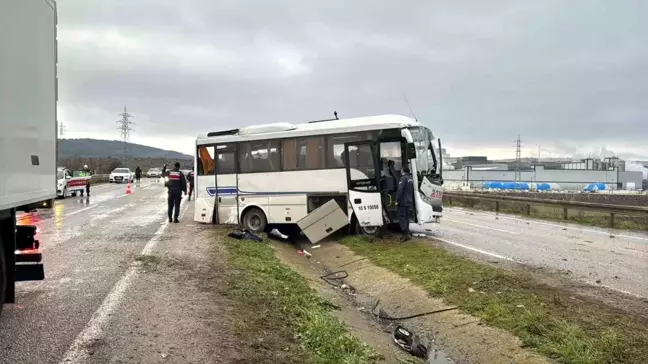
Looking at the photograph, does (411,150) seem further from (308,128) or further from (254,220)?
(254,220)

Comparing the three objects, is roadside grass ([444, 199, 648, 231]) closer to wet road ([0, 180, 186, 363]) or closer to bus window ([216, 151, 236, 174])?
bus window ([216, 151, 236, 174])

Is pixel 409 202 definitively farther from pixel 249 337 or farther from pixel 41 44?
pixel 41 44

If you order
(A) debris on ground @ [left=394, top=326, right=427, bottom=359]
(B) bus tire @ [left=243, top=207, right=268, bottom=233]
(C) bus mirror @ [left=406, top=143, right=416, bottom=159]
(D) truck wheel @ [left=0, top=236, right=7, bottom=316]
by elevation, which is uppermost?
(C) bus mirror @ [left=406, top=143, right=416, bottom=159]

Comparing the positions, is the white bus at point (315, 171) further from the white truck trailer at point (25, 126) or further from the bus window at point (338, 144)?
the white truck trailer at point (25, 126)

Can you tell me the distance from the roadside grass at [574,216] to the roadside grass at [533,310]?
1172cm

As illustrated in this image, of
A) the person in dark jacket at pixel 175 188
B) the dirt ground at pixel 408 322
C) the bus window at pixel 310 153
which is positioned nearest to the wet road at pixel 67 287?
the person in dark jacket at pixel 175 188

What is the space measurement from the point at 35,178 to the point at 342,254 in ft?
28.2

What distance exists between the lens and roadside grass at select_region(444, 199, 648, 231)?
63.8 feet

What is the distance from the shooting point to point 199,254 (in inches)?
419

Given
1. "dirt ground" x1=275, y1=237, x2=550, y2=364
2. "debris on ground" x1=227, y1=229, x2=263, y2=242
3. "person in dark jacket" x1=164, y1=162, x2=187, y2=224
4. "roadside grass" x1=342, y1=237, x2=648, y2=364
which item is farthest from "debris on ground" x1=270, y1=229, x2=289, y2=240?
Answer: "roadside grass" x1=342, y1=237, x2=648, y2=364

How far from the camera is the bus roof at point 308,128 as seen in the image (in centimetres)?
1382

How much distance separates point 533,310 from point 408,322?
70.0 inches

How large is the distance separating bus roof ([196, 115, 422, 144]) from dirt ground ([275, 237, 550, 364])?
382 centimetres

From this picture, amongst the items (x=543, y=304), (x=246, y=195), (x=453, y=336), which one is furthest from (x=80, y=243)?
(x=543, y=304)
